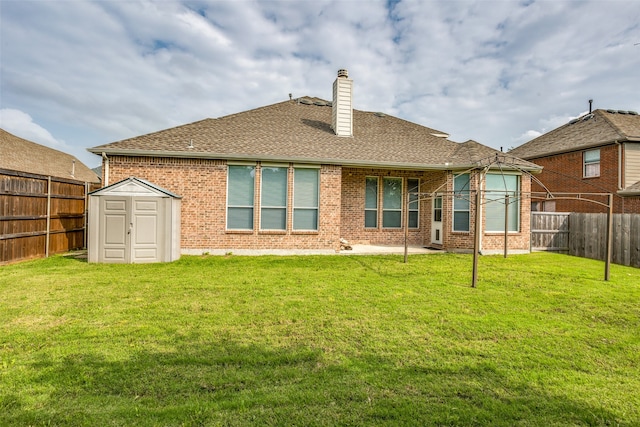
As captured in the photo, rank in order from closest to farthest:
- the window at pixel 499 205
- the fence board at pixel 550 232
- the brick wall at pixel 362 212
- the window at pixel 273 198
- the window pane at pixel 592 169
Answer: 1. the window at pixel 273 198
2. the window at pixel 499 205
3. the brick wall at pixel 362 212
4. the fence board at pixel 550 232
5. the window pane at pixel 592 169

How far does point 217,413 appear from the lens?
2.38m

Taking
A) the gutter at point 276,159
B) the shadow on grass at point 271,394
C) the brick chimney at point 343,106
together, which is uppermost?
the brick chimney at point 343,106

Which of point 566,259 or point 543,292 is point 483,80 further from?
point 543,292

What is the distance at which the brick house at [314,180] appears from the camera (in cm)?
998

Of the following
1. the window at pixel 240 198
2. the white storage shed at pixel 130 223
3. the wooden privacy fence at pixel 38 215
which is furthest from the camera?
the window at pixel 240 198

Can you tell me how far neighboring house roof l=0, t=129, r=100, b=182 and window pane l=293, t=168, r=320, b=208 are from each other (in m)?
18.8

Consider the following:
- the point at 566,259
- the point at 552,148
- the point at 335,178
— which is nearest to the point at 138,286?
the point at 335,178

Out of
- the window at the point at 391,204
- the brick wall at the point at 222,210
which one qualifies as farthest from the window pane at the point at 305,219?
the window at the point at 391,204

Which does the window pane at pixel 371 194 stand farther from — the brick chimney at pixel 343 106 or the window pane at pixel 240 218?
the window pane at pixel 240 218

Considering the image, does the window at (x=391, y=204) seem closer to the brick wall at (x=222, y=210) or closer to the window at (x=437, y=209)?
the window at (x=437, y=209)

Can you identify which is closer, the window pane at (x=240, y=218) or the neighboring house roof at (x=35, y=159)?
the window pane at (x=240, y=218)

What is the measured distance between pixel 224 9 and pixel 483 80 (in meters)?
11.2

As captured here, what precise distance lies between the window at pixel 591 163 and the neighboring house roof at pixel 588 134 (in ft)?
1.43

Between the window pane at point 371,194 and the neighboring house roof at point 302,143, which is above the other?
the neighboring house roof at point 302,143
